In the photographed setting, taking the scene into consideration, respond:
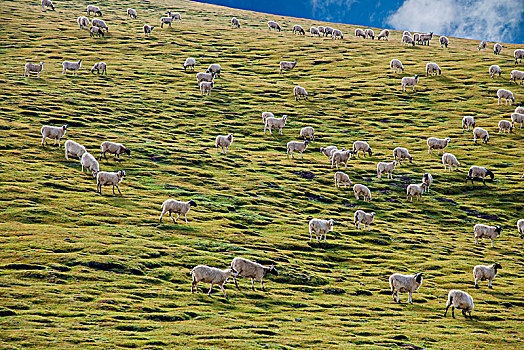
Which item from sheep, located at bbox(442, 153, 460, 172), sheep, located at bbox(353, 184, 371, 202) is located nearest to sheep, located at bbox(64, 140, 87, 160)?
sheep, located at bbox(353, 184, 371, 202)

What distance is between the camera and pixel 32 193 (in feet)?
106

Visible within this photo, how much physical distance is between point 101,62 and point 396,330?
230 feet

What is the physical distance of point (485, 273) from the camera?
93.4ft

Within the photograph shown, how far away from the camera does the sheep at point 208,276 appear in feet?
74.8

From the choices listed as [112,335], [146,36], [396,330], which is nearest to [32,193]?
[112,335]

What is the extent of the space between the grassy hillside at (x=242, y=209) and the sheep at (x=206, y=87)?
1.15 meters

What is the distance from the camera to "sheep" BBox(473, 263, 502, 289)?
93.2ft

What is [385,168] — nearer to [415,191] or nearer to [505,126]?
[415,191]

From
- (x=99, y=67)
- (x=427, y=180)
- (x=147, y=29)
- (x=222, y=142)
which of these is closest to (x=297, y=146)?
(x=222, y=142)

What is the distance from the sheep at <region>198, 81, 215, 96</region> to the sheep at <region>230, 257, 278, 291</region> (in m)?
48.9

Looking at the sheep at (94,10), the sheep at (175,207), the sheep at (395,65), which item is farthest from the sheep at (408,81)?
the sheep at (94,10)

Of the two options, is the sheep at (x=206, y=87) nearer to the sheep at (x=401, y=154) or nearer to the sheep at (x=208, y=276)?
the sheep at (x=401, y=154)

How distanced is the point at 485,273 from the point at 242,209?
1792 cm

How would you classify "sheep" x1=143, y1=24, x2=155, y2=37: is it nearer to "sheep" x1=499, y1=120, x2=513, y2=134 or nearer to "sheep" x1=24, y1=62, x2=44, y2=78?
"sheep" x1=24, y1=62, x2=44, y2=78
